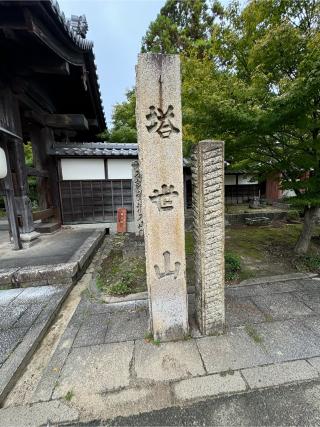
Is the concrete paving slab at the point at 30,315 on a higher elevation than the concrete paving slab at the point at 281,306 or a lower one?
higher

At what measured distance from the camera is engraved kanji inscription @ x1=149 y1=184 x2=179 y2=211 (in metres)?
2.33

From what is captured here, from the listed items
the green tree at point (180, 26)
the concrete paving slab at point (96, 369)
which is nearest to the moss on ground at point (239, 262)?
the concrete paving slab at point (96, 369)

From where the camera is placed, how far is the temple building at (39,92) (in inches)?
148

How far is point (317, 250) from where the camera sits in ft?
18.6

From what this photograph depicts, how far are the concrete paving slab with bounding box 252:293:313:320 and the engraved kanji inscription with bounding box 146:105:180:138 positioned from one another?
2.92 metres

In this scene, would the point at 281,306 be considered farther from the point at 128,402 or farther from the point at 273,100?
the point at 273,100

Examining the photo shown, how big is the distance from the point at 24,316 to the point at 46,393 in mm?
1403

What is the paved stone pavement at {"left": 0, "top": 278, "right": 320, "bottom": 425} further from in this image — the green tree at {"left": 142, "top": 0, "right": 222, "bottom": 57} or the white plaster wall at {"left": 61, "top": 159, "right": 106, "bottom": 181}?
the green tree at {"left": 142, "top": 0, "right": 222, "bottom": 57}

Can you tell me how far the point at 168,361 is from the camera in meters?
2.41

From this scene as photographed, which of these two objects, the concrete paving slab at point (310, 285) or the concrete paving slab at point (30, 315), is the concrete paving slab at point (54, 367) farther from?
the concrete paving slab at point (310, 285)

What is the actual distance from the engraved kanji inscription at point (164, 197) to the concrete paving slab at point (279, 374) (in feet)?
6.32

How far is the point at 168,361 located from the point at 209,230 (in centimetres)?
153

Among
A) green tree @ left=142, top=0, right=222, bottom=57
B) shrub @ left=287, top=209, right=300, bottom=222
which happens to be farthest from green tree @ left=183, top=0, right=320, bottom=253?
green tree @ left=142, top=0, right=222, bottom=57

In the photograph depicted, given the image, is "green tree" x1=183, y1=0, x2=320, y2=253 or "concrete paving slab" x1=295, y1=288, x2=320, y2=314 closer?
"concrete paving slab" x1=295, y1=288, x2=320, y2=314
